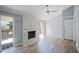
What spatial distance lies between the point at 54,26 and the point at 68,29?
8.77 feet

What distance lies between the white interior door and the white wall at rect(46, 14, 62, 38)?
122 cm

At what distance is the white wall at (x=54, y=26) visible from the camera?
35.0 feet

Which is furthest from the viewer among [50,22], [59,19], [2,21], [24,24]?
[50,22]

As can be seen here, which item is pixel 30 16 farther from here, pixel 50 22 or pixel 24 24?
pixel 50 22

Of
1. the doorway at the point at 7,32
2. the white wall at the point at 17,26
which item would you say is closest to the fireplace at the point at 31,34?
the white wall at the point at 17,26

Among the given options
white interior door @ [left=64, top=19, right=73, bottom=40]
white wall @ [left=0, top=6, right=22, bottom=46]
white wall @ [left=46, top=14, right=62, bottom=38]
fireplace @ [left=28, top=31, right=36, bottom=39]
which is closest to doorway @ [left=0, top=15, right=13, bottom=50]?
white wall @ [left=0, top=6, right=22, bottom=46]

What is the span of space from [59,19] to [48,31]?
236 centimetres

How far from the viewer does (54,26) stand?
458 inches

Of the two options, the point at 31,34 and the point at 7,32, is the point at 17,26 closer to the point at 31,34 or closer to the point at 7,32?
the point at 7,32

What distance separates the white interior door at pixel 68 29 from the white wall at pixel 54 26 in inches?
48.1

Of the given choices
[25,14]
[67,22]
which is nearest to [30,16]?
[25,14]
